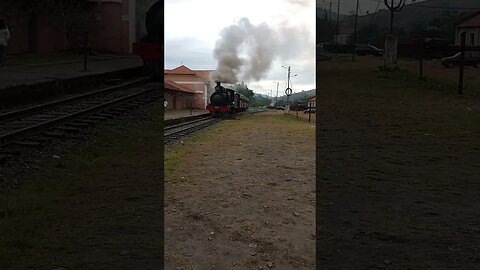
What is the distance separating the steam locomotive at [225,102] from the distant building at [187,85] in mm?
50

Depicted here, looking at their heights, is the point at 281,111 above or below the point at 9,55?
below

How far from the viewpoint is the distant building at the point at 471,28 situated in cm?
257

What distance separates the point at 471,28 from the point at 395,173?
996mm

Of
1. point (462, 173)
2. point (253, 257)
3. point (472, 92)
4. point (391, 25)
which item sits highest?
point (391, 25)

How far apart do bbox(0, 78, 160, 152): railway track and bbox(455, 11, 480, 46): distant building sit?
186 centimetres

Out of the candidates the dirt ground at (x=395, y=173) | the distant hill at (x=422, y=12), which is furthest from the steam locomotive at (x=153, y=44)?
the distant hill at (x=422, y=12)

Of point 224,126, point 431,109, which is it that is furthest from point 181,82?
point 431,109

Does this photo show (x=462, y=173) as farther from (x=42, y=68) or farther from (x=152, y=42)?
(x=42, y=68)

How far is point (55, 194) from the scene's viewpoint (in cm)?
195

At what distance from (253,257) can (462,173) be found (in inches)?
64.7

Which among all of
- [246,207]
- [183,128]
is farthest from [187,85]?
[246,207]

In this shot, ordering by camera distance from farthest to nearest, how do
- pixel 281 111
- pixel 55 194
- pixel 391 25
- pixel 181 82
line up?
pixel 391 25 < pixel 281 111 < pixel 55 194 < pixel 181 82

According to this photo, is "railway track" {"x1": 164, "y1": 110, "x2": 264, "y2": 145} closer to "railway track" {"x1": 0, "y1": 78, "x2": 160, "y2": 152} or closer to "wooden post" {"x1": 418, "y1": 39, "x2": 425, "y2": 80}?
"railway track" {"x1": 0, "y1": 78, "x2": 160, "y2": 152}

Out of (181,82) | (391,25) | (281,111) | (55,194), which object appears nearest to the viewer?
(181,82)
